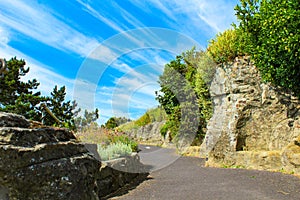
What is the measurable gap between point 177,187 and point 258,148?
13.7 ft

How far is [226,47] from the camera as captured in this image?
31.8 feet

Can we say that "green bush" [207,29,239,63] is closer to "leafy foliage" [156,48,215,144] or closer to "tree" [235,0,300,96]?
"tree" [235,0,300,96]

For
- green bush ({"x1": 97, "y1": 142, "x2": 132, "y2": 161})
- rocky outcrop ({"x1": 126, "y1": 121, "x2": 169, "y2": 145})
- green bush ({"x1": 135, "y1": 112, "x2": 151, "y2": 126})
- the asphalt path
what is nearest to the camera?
the asphalt path

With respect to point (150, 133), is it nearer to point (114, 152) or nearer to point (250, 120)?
point (250, 120)

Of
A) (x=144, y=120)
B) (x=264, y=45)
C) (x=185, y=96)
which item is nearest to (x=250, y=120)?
(x=264, y=45)

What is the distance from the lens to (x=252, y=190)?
5332mm

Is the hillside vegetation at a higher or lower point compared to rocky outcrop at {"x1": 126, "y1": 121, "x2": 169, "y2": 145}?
higher

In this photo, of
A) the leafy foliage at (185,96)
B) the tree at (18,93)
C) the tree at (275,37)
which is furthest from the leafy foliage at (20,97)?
the tree at (275,37)

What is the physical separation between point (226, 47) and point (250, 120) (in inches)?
118

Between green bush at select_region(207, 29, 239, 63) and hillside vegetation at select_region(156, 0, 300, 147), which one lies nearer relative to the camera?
hillside vegetation at select_region(156, 0, 300, 147)

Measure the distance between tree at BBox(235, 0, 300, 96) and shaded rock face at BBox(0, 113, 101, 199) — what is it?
684cm

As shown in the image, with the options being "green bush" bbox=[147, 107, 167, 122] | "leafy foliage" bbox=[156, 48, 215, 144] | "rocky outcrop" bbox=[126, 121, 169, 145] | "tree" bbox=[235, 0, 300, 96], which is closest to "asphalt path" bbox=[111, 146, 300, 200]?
"tree" bbox=[235, 0, 300, 96]

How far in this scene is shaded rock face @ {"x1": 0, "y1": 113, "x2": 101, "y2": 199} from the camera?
2832 mm

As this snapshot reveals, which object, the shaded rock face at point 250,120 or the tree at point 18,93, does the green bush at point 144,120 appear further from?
the shaded rock face at point 250,120
